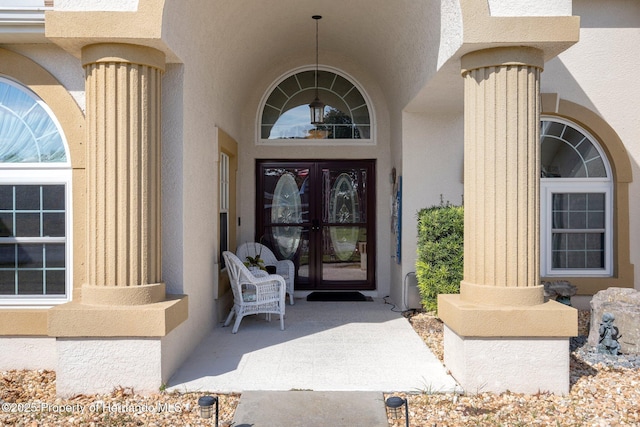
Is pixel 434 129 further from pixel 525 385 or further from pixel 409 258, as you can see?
pixel 525 385

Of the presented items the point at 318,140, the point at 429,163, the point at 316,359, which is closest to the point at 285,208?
the point at 318,140

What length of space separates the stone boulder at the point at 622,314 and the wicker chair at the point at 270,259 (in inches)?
168

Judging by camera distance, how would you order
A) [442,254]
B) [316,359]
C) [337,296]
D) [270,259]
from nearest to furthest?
[316,359] < [442,254] < [270,259] < [337,296]

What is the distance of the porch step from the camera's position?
151 inches

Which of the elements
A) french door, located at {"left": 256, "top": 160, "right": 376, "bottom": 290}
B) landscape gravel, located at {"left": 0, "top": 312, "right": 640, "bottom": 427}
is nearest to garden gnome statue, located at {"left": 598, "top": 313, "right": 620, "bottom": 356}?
landscape gravel, located at {"left": 0, "top": 312, "right": 640, "bottom": 427}

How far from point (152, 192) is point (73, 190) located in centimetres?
122

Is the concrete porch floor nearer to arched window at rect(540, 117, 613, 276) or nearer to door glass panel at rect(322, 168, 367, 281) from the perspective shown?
door glass panel at rect(322, 168, 367, 281)

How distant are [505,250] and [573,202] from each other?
12.9ft

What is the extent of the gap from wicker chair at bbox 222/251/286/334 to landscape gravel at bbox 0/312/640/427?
2.01 meters

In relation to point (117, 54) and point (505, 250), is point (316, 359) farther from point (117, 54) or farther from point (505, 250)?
point (117, 54)

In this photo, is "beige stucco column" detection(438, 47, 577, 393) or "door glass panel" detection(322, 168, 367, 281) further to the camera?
"door glass panel" detection(322, 168, 367, 281)

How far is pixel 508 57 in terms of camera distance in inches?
182

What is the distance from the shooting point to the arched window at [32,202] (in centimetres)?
545

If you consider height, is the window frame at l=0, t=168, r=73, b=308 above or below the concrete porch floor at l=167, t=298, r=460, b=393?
above
